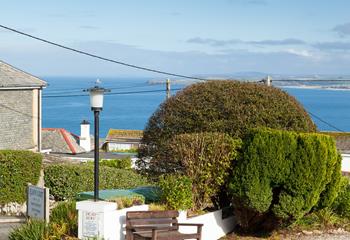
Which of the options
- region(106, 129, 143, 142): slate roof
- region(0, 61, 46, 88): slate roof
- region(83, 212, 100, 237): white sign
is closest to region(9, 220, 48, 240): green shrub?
region(83, 212, 100, 237): white sign

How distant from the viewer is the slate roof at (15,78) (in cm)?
3033

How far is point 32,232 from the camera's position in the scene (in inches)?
484

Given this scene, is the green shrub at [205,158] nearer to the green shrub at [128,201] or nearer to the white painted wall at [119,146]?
the green shrub at [128,201]

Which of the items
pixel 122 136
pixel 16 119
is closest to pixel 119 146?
pixel 122 136

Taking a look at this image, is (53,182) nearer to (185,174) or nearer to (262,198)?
(185,174)

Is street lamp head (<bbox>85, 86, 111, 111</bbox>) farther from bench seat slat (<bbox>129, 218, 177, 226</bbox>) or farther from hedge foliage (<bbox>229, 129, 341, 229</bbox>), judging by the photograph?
hedge foliage (<bbox>229, 129, 341, 229</bbox>)

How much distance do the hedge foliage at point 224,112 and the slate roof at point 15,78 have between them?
16.5 meters

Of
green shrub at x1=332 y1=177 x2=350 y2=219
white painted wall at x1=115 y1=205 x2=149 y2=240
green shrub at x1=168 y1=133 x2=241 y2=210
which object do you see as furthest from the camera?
green shrub at x1=332 y1=177 x2=350 y2=219

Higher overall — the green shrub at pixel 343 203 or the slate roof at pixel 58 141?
the green shrub at pixel 343 203

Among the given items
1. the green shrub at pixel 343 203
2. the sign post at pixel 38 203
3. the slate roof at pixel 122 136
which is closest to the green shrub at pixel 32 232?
the sign post at pixel 38 203

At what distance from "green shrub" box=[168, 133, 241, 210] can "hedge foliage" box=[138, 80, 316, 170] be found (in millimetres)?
550

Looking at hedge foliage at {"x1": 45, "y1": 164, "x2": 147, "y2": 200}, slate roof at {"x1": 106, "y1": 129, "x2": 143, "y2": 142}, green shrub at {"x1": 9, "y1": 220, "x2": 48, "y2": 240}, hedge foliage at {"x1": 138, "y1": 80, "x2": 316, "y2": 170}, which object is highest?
hedge foliage at {"x1": 138, "y1": 80, "x2": 316, "y2": 170}

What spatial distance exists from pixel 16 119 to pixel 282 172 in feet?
67.0

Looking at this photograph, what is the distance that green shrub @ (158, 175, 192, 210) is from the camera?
13312mm
